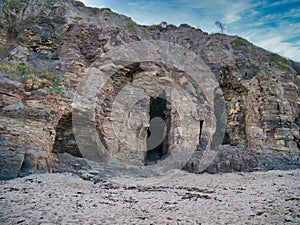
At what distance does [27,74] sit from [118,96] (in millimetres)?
5752

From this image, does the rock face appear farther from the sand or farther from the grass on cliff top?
the sand

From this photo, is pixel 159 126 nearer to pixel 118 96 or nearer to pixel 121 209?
pixel 118 96

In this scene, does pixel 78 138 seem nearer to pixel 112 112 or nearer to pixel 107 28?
pixel 112 112

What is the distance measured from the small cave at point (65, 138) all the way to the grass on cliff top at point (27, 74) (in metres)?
1.79

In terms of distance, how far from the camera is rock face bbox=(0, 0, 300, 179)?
11.8 metres

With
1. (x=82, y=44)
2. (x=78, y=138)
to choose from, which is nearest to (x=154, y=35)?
(x=82, y=44)

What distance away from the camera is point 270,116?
680 inches

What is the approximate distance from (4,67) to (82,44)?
6174 millimetres

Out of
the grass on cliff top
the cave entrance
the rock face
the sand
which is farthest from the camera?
the cave entrance

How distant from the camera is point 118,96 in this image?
16312 mm

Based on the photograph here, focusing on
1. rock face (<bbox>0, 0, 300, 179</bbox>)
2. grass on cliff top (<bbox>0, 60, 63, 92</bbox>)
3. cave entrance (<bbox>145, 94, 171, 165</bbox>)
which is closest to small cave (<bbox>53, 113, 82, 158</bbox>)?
rock face (<bbox>0, 0, 300, 179</bbox>)

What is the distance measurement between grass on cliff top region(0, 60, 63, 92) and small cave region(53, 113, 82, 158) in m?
1.79

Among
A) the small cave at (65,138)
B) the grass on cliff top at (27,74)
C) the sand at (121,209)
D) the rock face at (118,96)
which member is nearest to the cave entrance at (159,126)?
the rock face at (118,96)

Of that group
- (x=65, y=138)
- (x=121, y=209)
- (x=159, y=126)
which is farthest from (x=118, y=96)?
(x=121, y=209)
